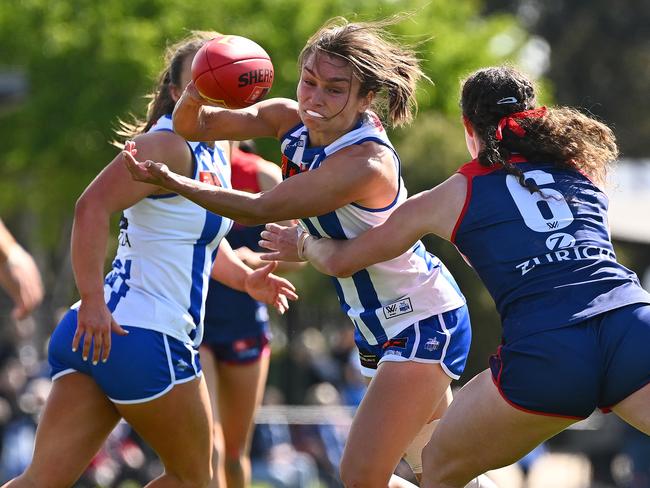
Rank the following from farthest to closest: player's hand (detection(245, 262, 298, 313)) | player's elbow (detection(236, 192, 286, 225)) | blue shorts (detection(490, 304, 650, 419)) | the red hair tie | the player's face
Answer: player's hand (detection(245, 262, 298, 313))
the player's face
player's elbow (detection(236, 192, 286, 225))
the red hair tie
blue shorts (detection(490, 304, 650, 419))

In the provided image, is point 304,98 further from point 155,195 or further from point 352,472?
point 352,472

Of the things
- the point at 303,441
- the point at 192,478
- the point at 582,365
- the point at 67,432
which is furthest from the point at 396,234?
the point at 303,441

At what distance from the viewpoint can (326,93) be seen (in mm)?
4938

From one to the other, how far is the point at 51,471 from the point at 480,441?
1.78 metres

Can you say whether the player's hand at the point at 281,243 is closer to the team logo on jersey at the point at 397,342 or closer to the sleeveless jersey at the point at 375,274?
the sleeveless jersey at the point at 375,274

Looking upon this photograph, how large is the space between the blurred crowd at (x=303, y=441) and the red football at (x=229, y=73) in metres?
5.22

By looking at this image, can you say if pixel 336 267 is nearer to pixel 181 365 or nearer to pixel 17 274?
pixel 181 365

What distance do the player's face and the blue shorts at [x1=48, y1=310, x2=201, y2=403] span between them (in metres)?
1.12

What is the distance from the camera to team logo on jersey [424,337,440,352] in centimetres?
501

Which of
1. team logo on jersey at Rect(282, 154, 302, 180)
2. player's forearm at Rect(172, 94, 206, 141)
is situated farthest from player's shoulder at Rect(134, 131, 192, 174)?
team logo on jersey at Rect(282, 154, 302, 180)

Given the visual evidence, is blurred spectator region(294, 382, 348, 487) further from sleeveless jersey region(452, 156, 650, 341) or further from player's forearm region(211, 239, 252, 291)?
sleeveless jersey region(452, 156, 650, 341)

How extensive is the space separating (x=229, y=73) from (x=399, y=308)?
1.19 metres

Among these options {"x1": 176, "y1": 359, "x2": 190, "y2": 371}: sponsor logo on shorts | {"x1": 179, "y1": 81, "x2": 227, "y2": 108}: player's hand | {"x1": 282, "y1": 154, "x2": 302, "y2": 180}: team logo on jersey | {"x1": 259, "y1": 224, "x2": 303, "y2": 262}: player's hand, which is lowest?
{"x1": 176, "y1": 359, "x2": 190, "y2": 371}: sponsor logo on shorts

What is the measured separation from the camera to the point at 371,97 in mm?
5051
